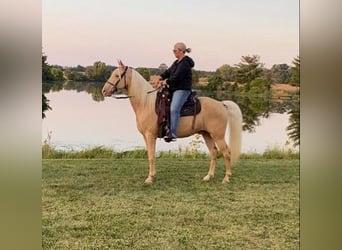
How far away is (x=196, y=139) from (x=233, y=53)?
452 millimetres

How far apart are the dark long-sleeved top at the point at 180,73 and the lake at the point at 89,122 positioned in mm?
234

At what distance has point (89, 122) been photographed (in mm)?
2215

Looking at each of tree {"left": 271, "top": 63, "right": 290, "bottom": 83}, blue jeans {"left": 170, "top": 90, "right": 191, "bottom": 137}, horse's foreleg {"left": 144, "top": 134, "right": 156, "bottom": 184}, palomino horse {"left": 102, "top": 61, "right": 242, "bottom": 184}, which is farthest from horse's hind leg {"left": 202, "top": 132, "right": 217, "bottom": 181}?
tree {"left": 271, "top": 63, "right": 290, "bottom": 83}

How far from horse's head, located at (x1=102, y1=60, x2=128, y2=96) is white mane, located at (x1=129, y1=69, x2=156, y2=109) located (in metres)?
0.05

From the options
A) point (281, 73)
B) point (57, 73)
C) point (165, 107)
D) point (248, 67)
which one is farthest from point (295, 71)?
point (57, 73)

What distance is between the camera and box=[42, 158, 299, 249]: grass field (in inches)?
86.5

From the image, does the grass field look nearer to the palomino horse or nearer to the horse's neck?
the palomino horse

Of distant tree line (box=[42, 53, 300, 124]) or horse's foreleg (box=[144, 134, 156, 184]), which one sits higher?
distant tree line (box=[42, 53, 300, 124])

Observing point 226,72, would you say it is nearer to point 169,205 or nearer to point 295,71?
point 295,71

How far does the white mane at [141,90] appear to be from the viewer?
88.8 inches

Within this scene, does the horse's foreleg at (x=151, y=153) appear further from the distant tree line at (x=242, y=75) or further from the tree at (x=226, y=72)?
the tree at (x=226, y=72)

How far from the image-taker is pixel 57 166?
2199 mm

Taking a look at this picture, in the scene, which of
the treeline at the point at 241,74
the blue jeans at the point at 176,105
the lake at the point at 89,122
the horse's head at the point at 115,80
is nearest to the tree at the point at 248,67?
the treeline at the point at 241,74
